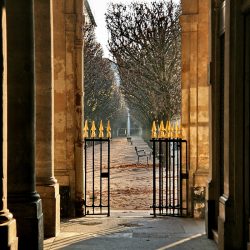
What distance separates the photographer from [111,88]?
54.3 metres

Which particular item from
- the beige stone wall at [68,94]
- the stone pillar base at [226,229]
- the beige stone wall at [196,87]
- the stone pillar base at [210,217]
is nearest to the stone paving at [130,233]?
the stone pillar base at [210,217]

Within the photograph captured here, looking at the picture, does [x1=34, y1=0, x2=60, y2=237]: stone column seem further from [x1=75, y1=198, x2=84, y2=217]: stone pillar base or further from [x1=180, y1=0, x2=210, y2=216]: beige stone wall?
[x1=180, y1=0, x2=210, y2=216]: beige stone wall

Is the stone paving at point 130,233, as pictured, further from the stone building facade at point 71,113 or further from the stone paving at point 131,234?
the stone building facade at point 71,113

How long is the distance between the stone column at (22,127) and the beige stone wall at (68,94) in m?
3.92

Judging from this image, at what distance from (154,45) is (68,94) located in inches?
642

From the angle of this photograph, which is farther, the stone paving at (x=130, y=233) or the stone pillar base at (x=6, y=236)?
the stone paving at (x=130, y=233)

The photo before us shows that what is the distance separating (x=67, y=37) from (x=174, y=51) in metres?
15.7

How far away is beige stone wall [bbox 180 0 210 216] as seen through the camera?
11.5m

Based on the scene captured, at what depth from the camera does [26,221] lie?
7.34 metres

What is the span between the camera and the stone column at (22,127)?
24.1 feet

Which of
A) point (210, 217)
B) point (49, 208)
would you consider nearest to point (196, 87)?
point (210, 217)

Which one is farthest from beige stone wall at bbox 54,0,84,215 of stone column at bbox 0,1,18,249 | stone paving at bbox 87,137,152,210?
stone column at bbox 0,1,18,249

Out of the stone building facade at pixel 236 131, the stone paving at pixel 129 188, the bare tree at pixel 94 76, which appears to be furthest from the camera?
the bare tree at pixel 94 76

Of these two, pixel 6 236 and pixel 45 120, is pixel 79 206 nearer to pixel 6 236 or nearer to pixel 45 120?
pixel 45 120
